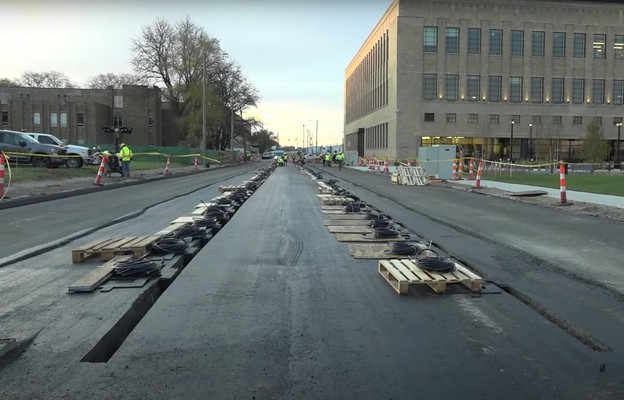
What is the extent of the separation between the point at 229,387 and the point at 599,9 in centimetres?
7149

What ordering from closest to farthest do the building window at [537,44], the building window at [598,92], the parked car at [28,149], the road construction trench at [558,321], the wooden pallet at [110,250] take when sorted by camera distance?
the road construction trench at [558,321] < the wooden pallet at [110,250] < the parked car at [28,149] < the building window at [537,44] < the building window at [598,92]

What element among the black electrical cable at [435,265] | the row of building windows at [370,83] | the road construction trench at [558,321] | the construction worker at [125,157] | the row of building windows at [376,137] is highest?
the row of building windows at [370,83]

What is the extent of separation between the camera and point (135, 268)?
6.13 m

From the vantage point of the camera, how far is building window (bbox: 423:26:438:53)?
59375 millimetres

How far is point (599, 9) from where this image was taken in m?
61.4

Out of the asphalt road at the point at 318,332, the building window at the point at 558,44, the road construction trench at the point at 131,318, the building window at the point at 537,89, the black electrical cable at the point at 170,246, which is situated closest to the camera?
the asphalt road at the point at 318,332

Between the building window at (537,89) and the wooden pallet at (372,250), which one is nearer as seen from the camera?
the wooden pallet at (372,250)

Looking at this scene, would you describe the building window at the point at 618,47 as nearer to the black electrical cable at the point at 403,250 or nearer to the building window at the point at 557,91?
the building window at the point at 557,91

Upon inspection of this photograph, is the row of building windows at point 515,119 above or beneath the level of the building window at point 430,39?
beneath

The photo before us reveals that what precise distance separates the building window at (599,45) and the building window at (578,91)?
12.0 feet

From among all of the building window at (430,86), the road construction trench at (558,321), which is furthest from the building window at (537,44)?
the road construction trench at (558,321)

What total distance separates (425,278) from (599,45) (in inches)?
2668

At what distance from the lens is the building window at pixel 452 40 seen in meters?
59.6

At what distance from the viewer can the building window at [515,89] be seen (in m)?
60.6
